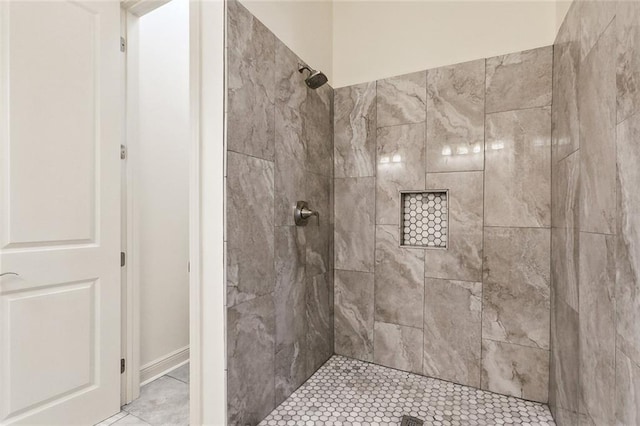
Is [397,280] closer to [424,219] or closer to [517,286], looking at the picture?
[424,219]

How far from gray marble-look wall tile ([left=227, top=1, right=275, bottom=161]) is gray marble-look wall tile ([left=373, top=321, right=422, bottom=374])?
Answer: 4.61 ft

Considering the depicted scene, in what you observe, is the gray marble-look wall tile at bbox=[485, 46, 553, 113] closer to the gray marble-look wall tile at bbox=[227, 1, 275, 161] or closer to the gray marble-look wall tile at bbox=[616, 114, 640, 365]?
the gray marble-look wall tile at bbox=[616, 114, 640, 365]

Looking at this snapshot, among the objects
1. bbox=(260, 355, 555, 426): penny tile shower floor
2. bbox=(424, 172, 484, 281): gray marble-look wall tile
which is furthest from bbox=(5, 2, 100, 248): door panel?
bbox=(424, 172, 484, 281): gray marble-look wall tile

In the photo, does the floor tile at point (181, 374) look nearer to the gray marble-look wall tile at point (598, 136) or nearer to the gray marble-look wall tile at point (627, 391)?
the gray marble-look wall tile at point (627, 391)

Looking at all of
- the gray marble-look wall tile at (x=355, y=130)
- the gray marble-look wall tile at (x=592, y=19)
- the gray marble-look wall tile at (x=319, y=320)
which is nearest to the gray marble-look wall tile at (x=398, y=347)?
the gray marble-look wall tile at (x=319, y=320)

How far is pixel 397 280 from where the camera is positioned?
210 cm

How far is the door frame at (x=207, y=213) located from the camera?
4.48 feet

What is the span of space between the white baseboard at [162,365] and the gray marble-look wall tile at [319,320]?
1.05m

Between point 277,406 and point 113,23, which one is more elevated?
point 113,23

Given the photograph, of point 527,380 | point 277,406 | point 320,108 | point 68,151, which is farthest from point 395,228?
point 68,151

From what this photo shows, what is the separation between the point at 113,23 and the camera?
5.79 feet

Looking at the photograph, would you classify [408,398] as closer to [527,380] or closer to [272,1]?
[527,380]

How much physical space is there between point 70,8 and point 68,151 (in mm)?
→ 721

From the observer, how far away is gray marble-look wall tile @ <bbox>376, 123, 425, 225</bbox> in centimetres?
203
